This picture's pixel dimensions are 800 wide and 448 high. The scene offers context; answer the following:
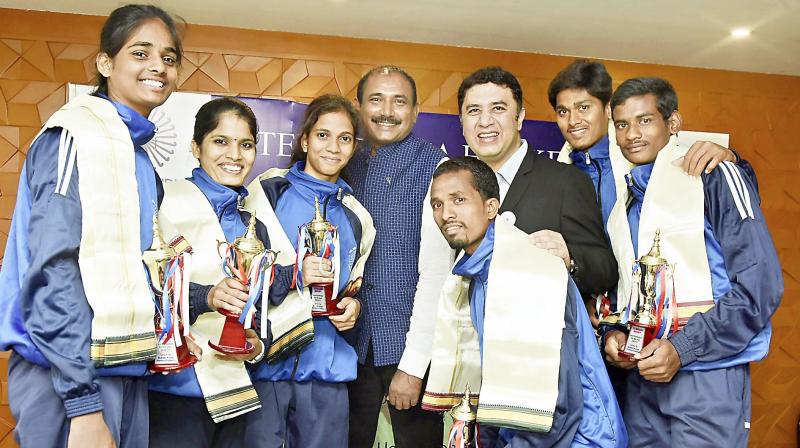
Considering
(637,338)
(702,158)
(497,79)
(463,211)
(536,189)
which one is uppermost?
(497,79)

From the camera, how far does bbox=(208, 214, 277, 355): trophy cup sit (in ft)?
7.73

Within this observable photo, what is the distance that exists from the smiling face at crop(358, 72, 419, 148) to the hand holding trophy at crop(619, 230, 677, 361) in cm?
120

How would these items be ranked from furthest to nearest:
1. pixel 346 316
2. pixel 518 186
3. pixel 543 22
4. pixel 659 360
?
pixel 543 22 → pixel 518 186 → pixel 346 316 → pixel 659 360

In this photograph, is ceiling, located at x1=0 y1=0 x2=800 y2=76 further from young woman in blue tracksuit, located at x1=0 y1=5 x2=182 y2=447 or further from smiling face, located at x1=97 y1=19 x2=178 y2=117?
young woman in blue tracksuit, located at x1=0 y1=5 x2=182 y2=447

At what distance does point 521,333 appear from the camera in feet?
7.36

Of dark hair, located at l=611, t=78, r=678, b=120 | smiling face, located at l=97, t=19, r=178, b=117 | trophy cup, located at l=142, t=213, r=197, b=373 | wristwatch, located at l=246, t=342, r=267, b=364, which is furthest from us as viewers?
dark hair, located at l=611, t=78, r=678, b=120

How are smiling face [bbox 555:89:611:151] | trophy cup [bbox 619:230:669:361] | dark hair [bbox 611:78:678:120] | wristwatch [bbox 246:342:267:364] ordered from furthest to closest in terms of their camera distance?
smiling face [bbox 555:89:611:151] → dark hair [bbox 611:78:678:120] → wristwatch [bbox 246:342:267:364] → trophy cup [bbox 619:230:669:361]

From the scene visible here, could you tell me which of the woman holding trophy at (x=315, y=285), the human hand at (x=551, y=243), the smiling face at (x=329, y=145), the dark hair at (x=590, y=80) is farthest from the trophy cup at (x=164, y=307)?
the dark hair at (x=590, y=80)

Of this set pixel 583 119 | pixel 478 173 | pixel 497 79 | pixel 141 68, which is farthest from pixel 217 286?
pixel 583 119

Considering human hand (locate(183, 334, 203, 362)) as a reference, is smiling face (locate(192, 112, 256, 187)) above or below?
above

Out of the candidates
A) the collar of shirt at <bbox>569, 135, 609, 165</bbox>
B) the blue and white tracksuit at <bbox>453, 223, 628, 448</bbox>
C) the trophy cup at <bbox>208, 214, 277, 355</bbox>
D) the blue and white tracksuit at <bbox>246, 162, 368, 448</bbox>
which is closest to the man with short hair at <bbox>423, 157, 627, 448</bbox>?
the blue and white tracksuit at <bbox>453, 223, 628, 448</bbox>

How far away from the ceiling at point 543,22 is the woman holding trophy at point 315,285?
1.66 meters

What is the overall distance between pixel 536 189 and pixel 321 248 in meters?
0.87

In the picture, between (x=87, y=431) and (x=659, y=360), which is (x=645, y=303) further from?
(x=87, y=431)
